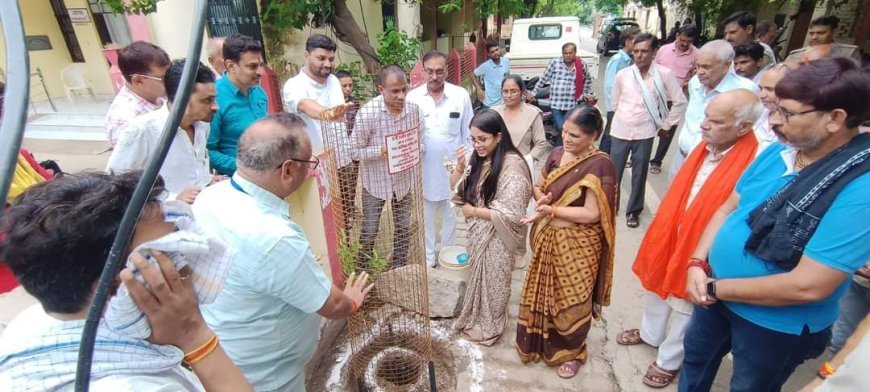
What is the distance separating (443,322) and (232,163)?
1.80 m

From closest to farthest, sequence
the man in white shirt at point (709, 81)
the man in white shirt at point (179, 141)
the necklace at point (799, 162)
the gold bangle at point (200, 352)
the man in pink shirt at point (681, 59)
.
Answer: the gold bangle at point (200, 352) → the necklace at point (799, 162) → the man in white shirt at point (179, 141) → the man in white shirt at point (709, 81) → the man in pink shirt at point (681, 59)

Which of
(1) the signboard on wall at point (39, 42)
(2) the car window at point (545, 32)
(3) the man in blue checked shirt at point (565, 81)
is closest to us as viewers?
(3) the man in blue checked shirt at point (565, 81)

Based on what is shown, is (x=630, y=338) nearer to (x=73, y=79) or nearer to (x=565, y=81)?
(x=565, y=81)

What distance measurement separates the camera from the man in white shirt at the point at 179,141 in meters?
1.96

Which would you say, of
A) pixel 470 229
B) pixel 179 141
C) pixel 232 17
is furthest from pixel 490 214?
pixel 232 17

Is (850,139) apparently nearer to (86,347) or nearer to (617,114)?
(86,347)

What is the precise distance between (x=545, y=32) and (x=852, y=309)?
30.9ft

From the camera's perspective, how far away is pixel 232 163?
264 cm

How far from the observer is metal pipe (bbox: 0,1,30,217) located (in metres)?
0.54

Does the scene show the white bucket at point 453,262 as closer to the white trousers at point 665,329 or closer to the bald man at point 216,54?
the white trousers at point 665,329

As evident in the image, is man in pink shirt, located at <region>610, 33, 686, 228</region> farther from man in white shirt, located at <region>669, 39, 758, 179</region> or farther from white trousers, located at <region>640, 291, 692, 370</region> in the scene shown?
white trousers, located at <region>640, 291, 692, 370</region>

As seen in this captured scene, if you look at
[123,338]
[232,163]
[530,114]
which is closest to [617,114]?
[530,114]

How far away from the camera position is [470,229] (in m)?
2.67

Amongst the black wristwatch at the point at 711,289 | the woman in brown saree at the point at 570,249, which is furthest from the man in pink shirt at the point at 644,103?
the black wristwatch at the point at 711,289
